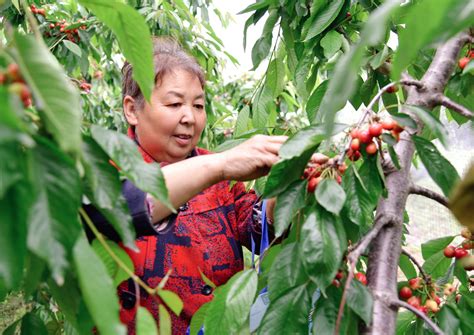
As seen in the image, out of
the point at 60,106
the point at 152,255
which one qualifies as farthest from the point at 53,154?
the point at 152,255

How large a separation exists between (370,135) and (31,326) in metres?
0.49

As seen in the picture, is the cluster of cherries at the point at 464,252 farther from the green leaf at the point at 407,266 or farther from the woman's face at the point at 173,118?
the woman's face at the point at 173,118

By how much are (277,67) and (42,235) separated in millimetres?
1007

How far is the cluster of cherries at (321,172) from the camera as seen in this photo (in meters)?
0.68

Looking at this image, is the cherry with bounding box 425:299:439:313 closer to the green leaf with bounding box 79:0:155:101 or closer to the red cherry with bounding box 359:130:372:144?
the red cherry with bounding box 359:130:372:144

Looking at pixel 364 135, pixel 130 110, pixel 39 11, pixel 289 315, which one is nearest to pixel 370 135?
pixel 364 135

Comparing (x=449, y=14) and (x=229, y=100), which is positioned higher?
(x=449, y=14)

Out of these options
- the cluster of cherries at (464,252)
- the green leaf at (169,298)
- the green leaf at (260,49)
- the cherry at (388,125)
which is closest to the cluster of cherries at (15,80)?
the green leaf at (169,298)

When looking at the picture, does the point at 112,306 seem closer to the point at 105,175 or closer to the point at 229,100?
the point at 105,175

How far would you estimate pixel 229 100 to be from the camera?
5000 mm

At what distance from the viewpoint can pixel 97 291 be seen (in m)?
0.43

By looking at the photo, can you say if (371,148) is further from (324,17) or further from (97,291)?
(324,17)

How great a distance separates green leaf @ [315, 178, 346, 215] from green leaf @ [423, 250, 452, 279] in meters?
0.46

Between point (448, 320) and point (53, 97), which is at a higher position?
point (53, 97)
